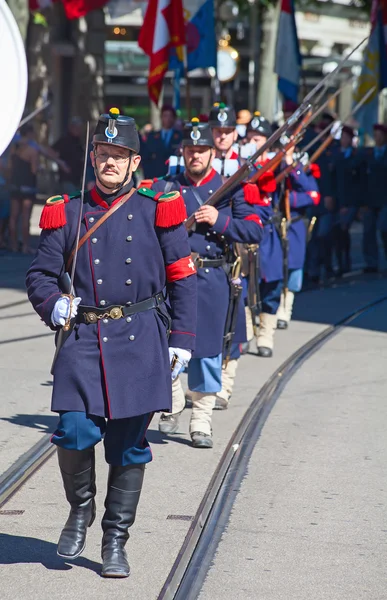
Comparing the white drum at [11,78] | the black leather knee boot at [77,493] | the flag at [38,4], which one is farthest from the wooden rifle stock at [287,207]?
the flag at [38,4]

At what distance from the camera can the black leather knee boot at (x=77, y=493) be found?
16.2 feet

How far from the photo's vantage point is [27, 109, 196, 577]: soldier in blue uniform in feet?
16.2

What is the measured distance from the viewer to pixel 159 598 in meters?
4.70

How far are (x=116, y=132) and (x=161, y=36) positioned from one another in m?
11.2

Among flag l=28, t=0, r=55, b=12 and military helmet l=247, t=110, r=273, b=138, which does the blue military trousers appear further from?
flag l=28, t=0, r=55, b=12

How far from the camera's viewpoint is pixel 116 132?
4.91 meters

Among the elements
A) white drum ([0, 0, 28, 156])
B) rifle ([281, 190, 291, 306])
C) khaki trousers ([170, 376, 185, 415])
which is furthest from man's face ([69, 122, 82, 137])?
white drum ([0, 0, 28, 156])

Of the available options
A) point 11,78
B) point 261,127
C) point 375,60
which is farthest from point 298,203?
point 11,78

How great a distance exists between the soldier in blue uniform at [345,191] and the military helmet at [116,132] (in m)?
11.8

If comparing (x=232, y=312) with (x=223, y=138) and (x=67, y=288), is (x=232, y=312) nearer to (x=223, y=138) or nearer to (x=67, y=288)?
(x=223, y=138)

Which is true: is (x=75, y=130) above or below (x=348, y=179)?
above

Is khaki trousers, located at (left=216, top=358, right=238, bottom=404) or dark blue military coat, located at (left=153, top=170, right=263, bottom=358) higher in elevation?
dark blue military coat, located at (left=153, top=170, right=263, bottom=358)

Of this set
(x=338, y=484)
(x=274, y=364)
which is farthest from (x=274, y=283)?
(x=338, y=484)

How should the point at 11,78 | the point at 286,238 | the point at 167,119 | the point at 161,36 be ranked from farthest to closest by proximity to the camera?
the point at 167,119 < the point at 161,36 < the point at 286,238 < the point at 11,78
